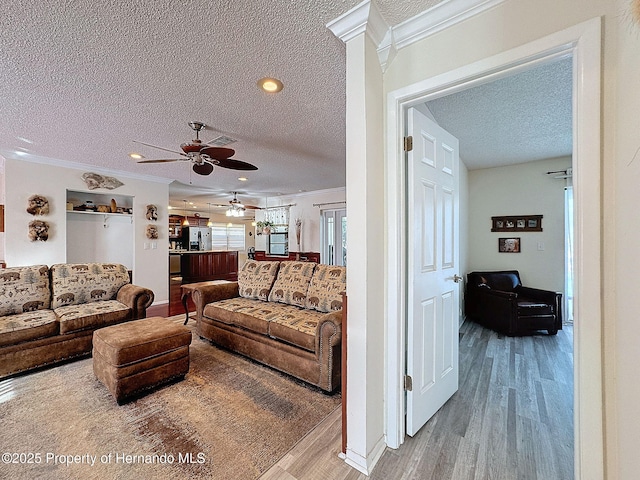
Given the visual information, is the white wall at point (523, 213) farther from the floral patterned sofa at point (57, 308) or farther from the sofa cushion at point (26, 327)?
the sofa cushion at point (26, 327)

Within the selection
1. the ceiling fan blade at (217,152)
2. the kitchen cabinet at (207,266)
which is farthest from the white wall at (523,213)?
the kitchen cabinet at (207,266)

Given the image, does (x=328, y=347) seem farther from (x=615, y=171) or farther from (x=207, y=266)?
(x=207, y=266)

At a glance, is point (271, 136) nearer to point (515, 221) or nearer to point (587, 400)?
point (587, 400)

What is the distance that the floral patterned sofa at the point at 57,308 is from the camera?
93.9 inches

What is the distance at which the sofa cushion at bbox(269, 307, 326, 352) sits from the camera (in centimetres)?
224

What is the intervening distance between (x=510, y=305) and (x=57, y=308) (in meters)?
5.32

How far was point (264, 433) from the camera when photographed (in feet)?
5.56

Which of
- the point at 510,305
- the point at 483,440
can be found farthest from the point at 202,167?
the point at 510,305

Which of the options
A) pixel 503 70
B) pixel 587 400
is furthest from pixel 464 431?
pixel 503 70

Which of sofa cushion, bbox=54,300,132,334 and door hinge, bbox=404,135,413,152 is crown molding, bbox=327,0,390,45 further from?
sofa cushion, bbox=54,300,132,334

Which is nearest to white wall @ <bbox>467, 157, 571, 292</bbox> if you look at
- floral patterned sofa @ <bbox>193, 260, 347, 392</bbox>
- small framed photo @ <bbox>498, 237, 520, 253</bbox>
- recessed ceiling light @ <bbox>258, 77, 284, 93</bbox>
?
small framed photo @ <bbox>498, 237, 520, 253</bbox>

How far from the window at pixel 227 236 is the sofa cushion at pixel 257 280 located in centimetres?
752

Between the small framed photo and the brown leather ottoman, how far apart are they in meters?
4.56

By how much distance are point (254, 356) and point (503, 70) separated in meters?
2.82
